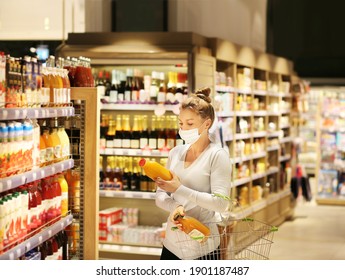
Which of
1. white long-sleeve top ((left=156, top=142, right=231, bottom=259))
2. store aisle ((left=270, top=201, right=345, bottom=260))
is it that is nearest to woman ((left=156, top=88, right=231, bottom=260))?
white long-sleeve top ((left=156, top=142, right=231, bottom=259))

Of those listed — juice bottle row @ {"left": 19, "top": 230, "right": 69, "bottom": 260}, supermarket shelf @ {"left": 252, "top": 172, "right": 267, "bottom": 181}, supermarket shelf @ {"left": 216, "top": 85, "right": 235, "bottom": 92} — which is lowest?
juice bottle row @ {"left": 19, "top": 230, "right": 69, "bottom": 260}

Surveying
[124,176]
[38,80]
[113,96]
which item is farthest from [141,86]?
[38,80]

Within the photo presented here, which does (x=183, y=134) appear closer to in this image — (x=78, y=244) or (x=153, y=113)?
(x=78, y=244)

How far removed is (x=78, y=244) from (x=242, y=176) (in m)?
3.41

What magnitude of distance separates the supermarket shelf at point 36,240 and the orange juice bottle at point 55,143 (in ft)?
1.40

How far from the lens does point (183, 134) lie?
4.34 meters

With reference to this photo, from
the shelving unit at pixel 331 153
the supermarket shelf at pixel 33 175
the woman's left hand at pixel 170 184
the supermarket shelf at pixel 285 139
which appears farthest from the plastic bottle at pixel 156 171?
the shelving unit at pixel 331 153

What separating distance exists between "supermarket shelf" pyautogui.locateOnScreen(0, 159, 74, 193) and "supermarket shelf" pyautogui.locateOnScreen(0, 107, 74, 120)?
0.32 metres

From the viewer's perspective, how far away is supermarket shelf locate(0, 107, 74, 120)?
12.7 feet

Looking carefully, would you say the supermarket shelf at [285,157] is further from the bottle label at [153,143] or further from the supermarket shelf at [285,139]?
the bottle label at [153,143]

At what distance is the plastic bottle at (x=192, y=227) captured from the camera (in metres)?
4.06

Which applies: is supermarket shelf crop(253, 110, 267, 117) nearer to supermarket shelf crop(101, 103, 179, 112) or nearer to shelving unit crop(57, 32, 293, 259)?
shelving unit crop(57, 32, 293, 259)

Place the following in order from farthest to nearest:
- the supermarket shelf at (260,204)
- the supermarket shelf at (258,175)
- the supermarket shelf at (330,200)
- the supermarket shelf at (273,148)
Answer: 1. the supermarket shelf at (330,200)
2. the supermarket shelf at (273,148)
3. the supermarket shelf at (258,175)
4. the supermarket shelf at (260,204)
